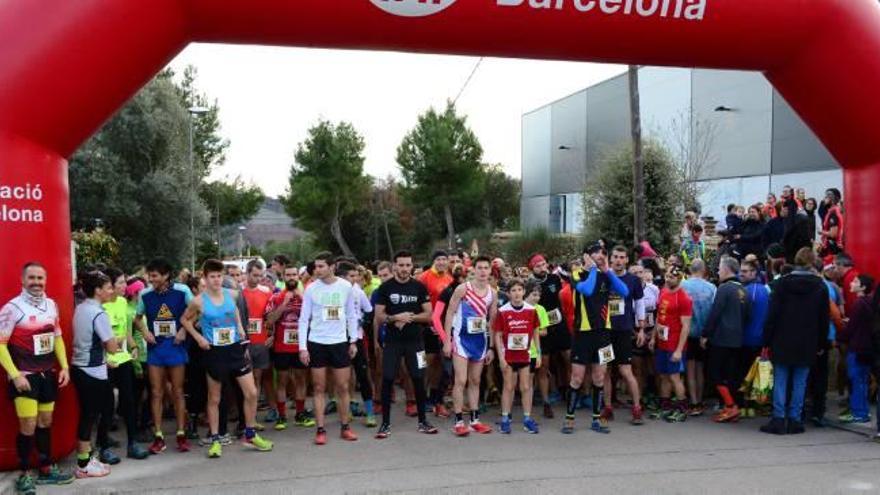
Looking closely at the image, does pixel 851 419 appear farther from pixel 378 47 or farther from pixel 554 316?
pixel 378 47

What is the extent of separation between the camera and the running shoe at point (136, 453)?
22.4ft

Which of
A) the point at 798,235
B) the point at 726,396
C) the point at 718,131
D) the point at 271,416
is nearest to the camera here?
the point at 726,396

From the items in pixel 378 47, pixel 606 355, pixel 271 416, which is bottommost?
pixel 271 416

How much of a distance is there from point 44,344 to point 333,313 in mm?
2629

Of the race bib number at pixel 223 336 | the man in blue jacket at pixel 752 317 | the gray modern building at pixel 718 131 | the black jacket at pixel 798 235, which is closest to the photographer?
the race bib number at pixel 223 336

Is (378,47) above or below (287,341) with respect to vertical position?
above

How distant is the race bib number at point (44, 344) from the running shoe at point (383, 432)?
3.19m

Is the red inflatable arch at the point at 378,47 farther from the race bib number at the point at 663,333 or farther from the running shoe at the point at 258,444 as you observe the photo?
the race bib number at the point at 663,333

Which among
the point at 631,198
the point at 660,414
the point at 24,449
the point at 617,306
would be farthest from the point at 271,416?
the point at 631,198

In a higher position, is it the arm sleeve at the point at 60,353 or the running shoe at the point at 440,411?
the arm sleeve at the point at 60,353

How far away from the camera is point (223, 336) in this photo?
6949mm

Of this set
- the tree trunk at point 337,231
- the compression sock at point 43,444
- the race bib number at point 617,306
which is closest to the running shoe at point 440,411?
the race bib number at point 617,306

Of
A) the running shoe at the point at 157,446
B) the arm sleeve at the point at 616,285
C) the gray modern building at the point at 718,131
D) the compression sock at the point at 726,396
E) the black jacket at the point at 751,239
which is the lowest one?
the running shoe at the point at 157,446

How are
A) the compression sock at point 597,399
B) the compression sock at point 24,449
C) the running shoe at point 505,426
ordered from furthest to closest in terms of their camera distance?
the compression sock at point 597,399 → the running shoe at point 505,426 → the compression sock at point 24,449
